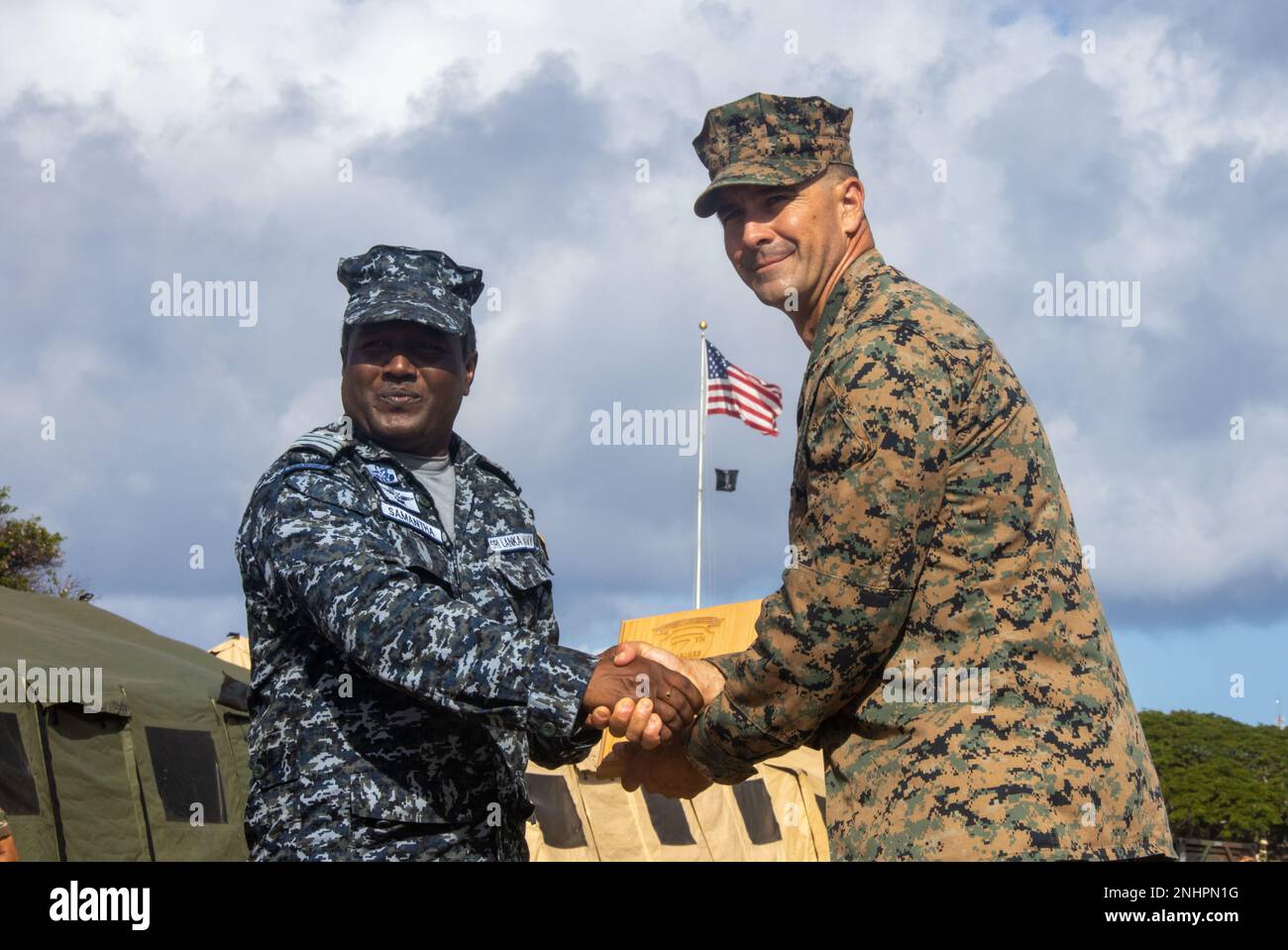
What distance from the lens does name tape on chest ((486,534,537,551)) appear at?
4.38 m

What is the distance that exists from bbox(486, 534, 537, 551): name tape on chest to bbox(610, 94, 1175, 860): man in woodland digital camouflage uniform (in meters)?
1.14

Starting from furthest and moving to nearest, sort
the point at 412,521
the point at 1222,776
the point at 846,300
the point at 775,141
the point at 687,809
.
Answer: the point at 1222,776
the point at 687,809
the point at 412,521
the point at 775,141
the point at 846,300

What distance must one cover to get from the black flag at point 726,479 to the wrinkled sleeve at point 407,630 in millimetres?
26331

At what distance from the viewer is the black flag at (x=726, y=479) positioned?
30234mm

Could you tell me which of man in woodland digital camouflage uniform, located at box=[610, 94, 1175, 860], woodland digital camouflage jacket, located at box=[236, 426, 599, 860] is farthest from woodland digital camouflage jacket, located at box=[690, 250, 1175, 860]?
woodland digital camouflage jacket, located at box=[236, 426, 599, 860]

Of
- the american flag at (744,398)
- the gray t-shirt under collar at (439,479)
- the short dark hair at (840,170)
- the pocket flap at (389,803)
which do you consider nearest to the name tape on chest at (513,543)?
the gray t-shirt under collar at (439,479)

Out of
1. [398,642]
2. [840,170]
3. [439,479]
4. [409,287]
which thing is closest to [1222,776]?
[439,479]

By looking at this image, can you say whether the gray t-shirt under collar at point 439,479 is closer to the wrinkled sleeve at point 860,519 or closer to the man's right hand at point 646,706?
the man's right hand at point 646,706

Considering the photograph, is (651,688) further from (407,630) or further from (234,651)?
(234,651)

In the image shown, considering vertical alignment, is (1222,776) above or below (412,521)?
below

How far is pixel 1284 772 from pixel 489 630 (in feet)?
203

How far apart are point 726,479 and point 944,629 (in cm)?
2719

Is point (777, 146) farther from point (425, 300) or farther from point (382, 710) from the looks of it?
point (382, 710)

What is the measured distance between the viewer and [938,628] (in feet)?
10.5
